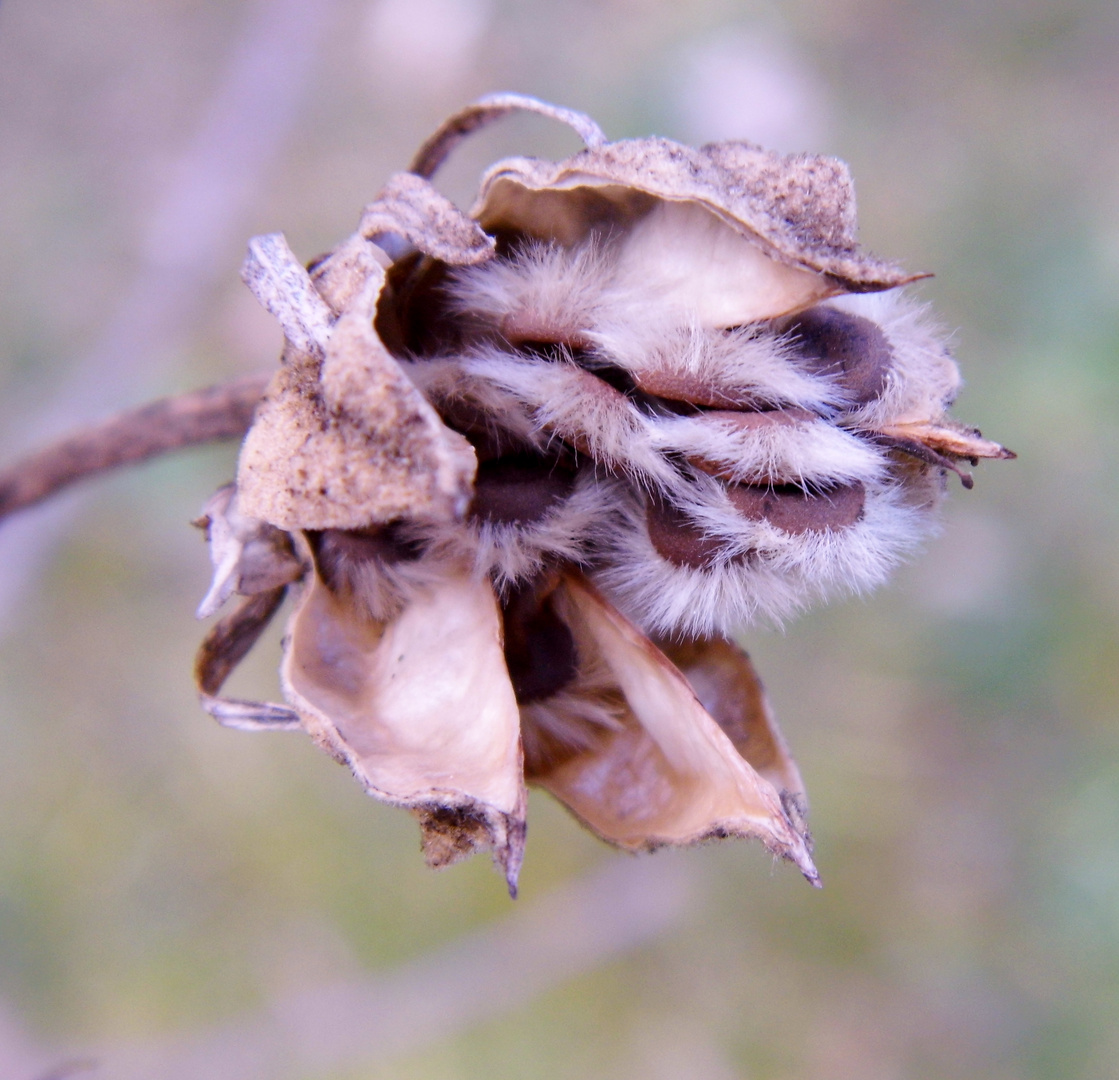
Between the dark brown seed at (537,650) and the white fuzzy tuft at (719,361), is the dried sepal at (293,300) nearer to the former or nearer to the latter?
the white fuzzy tuft at (719,361)

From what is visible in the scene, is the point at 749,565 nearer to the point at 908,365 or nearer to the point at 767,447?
the point at 767,447

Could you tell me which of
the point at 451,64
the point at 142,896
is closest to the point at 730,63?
the point at 451,64

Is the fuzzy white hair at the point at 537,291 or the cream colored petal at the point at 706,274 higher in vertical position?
the cream colored petal at the point at 706,274

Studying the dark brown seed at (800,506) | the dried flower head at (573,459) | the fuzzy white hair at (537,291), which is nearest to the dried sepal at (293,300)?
the dried flower head at (573,459)

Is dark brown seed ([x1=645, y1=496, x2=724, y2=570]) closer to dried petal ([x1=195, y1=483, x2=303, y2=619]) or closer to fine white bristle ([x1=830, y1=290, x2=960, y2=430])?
fine white bristle ([x1=830, y1=290, x2=960, y2=430])

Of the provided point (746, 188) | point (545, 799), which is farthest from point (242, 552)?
point (545, 799)

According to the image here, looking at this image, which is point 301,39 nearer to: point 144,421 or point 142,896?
point 144,421
